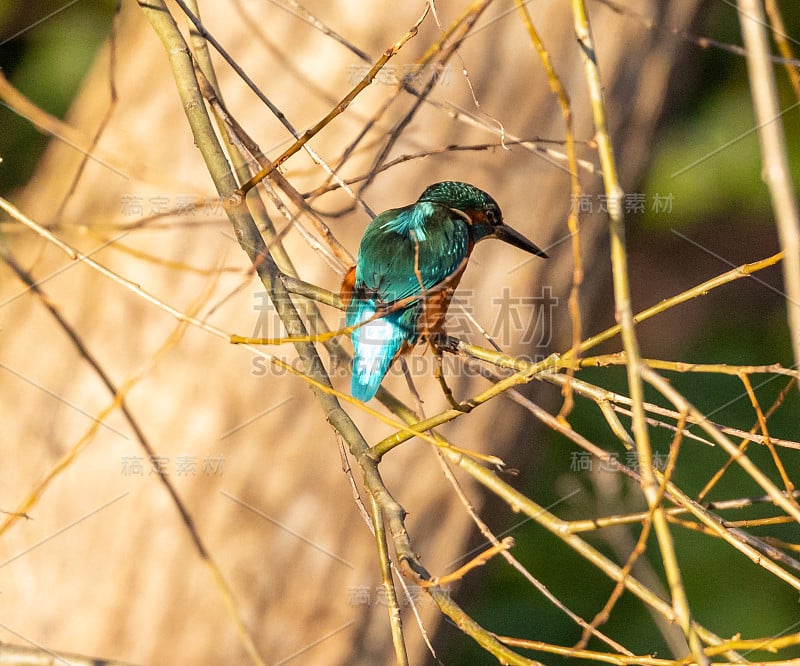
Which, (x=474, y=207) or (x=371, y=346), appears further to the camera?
(x=474, y=207)

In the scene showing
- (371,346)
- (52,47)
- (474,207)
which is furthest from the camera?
(52,47)

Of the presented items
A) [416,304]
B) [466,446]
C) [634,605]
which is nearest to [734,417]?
[634,605]

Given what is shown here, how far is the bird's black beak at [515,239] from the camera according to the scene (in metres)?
2.25

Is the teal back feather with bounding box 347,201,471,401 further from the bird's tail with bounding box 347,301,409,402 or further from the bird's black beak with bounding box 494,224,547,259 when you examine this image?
the bird's black beak with bounding box 494,224,547,259

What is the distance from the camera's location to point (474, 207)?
2.19 m

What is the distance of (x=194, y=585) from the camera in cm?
222

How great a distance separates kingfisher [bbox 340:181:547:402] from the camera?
1.92 meters

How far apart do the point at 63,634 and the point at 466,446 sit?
4.08ft

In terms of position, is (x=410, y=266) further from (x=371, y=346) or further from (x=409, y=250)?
(x=371, y=346)

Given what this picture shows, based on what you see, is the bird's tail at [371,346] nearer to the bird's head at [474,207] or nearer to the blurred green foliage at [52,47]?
the bird's head at [474,207]

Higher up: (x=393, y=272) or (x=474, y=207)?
(x=474, y=207)

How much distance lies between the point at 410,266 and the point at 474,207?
311mm

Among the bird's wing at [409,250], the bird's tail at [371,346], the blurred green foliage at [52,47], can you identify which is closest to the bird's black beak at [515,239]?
the bird's wing at [409,250]

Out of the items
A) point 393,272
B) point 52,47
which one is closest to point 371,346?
point 393,272
